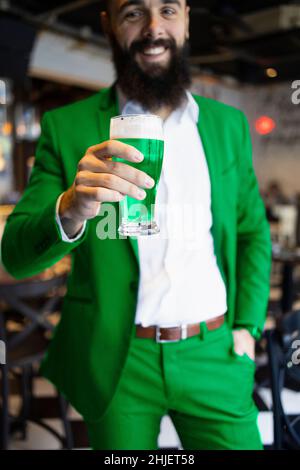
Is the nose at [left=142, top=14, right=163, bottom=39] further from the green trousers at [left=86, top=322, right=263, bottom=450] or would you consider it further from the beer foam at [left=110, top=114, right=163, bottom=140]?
the green trousers at [left=86, top=322, right=263, bottom=450]

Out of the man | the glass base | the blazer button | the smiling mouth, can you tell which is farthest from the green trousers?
the smiling mouth

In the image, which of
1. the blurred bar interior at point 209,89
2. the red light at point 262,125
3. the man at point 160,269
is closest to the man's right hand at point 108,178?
the man at point 160,269

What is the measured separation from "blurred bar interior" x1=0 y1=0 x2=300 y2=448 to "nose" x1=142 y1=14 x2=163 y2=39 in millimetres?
189

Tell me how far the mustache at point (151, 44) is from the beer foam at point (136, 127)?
0.56ft

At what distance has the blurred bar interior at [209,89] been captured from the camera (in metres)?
1.12

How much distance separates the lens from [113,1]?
826 mm

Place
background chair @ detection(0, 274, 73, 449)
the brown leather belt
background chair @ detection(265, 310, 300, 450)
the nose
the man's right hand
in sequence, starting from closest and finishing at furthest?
the man's right hand
the nose
the brown leather belt
background chair @ detection(265, 310, 300, 450)
background chair @ detection(0, 274, 73, 449)

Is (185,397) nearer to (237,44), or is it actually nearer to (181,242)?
(181,242)

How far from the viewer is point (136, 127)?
69 centimetres

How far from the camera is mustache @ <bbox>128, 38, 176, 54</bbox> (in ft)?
2.64

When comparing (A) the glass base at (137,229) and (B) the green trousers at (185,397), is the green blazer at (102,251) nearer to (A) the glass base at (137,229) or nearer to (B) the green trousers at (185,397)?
(B) the green trousers at (185,397)

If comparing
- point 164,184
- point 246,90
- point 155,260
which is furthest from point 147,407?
point 246,90
